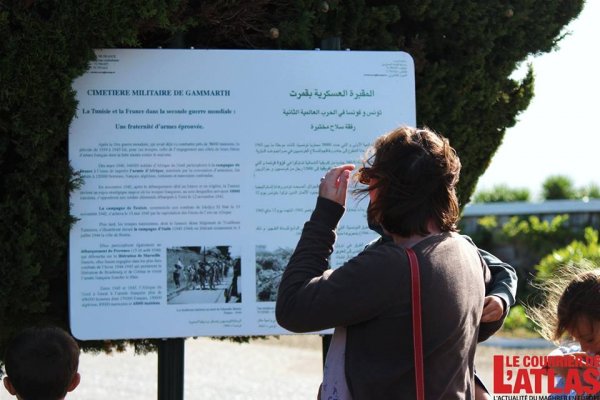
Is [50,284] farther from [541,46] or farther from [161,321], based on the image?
[541,46]

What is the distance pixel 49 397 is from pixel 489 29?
2995 millimetres

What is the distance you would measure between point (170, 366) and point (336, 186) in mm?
1883

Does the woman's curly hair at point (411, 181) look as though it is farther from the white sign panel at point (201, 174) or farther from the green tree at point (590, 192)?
the green tree at point (590, 192)

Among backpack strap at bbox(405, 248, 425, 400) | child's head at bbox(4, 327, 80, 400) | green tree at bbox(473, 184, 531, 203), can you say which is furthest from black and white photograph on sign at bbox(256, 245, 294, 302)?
green tree at bbox(473, 184, 531, 203)

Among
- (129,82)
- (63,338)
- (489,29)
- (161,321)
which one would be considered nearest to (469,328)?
(63,338)

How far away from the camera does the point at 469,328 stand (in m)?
2.62

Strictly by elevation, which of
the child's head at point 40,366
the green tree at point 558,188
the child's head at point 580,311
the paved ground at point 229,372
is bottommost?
the paved ground at point 229,372

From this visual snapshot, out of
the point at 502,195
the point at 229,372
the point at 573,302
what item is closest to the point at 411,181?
the point at 573,302

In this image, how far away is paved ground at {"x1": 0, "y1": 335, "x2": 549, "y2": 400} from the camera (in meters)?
9.87

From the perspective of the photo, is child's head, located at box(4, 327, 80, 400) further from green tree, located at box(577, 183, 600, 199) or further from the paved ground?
green tree, located at box(577, 183, 600, 199)

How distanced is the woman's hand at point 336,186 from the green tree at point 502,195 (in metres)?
18.0

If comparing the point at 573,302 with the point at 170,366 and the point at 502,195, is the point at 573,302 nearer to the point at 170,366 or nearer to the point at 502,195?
the point at 170,366

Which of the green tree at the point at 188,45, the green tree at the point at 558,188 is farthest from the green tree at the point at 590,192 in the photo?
the green tree at the point at 188,45

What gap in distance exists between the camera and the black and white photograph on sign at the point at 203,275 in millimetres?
4059
